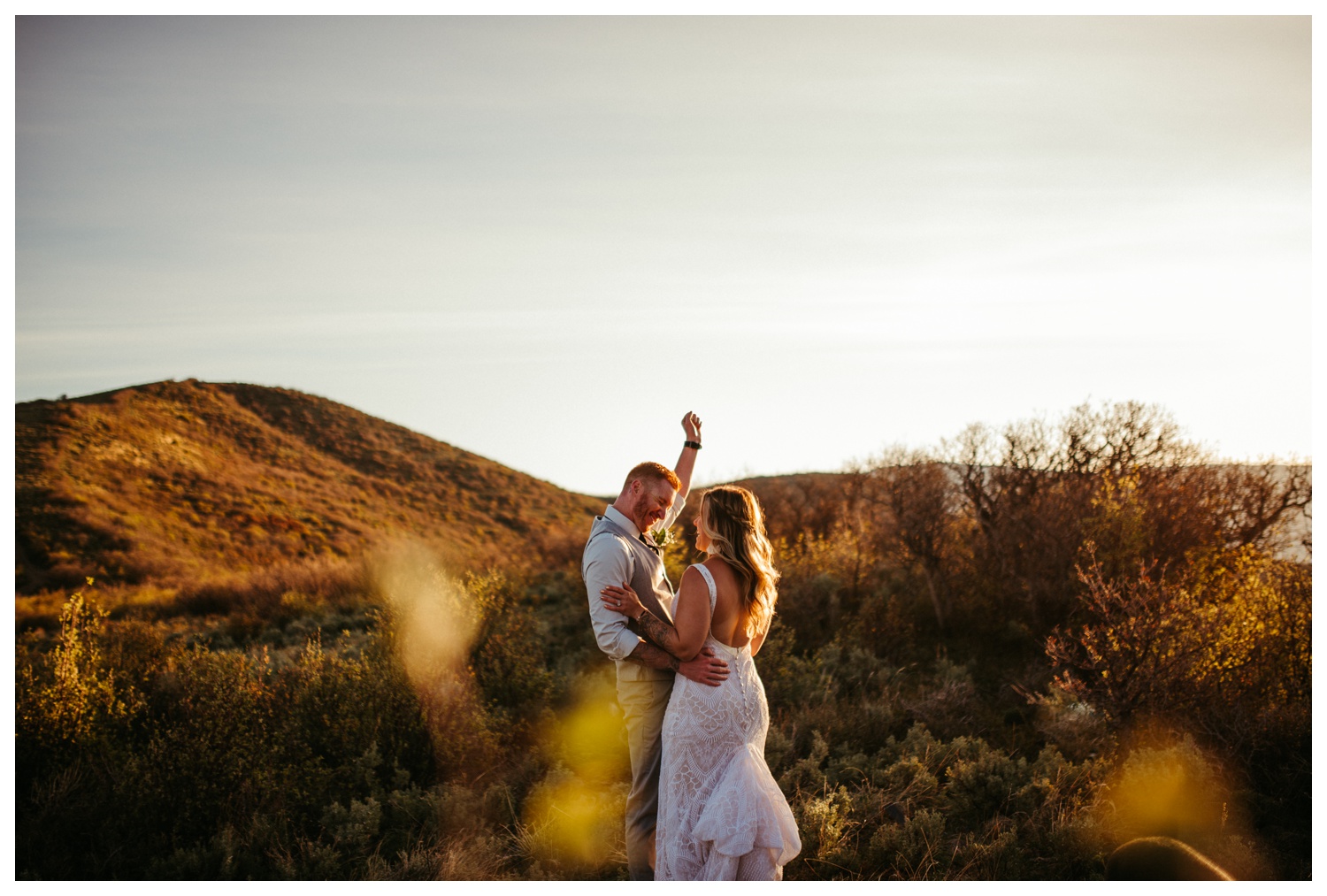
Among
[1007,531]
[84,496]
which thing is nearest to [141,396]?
[84,496]

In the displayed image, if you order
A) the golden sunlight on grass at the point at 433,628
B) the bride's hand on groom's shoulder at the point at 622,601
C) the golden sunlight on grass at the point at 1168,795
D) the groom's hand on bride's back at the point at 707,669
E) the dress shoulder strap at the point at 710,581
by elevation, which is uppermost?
the dress shoulder strap at the point at 710,581

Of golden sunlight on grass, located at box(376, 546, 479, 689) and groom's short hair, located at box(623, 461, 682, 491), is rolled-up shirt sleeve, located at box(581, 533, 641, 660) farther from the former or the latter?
golden sunlight on grass, located at box(376, 546, 479, 689)

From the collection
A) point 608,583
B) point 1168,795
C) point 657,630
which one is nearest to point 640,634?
point 657,630

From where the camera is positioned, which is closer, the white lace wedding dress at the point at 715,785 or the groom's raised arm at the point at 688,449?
the white lace wedding dress at the point at 715,785

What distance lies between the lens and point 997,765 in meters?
5.64

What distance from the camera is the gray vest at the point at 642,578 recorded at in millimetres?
3763

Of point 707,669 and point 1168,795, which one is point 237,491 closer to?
point 707,669

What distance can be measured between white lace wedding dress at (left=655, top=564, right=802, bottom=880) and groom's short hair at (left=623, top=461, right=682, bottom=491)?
0.68 m

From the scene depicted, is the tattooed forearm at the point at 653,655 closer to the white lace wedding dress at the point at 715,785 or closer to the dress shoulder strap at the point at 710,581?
the white lace wedding dress at the point at 715,785

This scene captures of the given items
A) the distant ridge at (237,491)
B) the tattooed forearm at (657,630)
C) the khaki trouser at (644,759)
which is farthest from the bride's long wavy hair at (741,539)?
the distant ridge at (237,491)

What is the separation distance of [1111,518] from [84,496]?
36161 mm

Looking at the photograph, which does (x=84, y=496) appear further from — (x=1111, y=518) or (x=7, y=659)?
(x=1111, y=518)

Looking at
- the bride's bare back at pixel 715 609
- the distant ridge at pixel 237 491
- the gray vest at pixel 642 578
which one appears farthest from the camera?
the distant ridge at pixel 237 491

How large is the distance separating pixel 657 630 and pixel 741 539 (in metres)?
0.63
